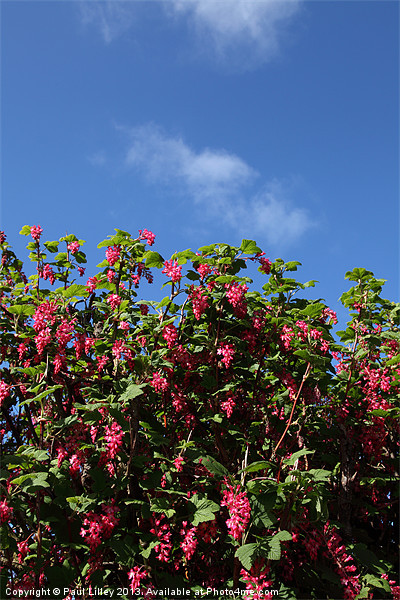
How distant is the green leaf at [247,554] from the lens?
12.5 feet

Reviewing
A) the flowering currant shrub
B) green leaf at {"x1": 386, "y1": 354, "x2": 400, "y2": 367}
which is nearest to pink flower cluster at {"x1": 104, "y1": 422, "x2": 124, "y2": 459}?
the flowering currant shrub

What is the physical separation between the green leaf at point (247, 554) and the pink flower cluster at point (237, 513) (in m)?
0.11

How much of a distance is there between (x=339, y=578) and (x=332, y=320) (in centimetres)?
316

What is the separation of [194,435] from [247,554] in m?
1.78

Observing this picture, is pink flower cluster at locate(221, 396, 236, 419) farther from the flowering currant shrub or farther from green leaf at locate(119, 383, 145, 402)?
green leaf at locate(119, 383, 145, 402)

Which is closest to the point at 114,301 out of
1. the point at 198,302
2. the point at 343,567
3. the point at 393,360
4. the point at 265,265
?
the point at 198,302

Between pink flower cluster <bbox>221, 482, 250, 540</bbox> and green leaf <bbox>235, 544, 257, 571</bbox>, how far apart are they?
0.11 meters

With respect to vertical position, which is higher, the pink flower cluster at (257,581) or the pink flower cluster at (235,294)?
the pink flower cluster at (235,294)

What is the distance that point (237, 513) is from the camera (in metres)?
3.96

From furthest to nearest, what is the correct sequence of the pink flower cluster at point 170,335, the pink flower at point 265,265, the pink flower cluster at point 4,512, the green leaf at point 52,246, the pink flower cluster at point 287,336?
the green leaf at point 52,246
the pink flower at point 265,265
the pink flower cluster at point 287,336
the pink flower cluster at point 170,335
the pink flower cluster at point 4,512

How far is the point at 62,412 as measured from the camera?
5.03 meters

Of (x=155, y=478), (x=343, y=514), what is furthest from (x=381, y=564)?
(x=155, y=478)

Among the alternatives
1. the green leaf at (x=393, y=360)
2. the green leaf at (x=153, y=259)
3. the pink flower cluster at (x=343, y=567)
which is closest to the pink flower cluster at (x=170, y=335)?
the green leaf at (x=153, y=259)

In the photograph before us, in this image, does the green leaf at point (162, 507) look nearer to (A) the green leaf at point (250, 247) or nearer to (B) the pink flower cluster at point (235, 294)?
(B) the pink flower cluster at point (235, 294)
